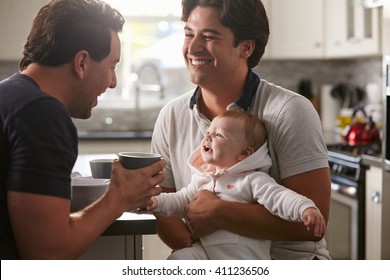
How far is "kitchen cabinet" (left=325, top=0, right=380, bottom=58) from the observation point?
2.87 meters

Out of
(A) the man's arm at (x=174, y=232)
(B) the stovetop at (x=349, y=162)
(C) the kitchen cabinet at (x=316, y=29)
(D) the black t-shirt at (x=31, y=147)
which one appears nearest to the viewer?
(D) the black t-shirt at (x=31, y=147)

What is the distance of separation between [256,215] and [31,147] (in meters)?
0.48

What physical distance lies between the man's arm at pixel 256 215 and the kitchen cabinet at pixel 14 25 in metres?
1.57

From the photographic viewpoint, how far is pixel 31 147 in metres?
0.97

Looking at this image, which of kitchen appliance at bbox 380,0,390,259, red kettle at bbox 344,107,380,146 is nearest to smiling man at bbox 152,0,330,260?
kitchen appliance at bbox 380,0,390,259

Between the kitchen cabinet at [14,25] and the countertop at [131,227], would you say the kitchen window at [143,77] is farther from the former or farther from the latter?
the countertop at [131,227]

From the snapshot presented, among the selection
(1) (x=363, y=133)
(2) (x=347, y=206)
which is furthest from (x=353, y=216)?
(1) (x=363, y=133)

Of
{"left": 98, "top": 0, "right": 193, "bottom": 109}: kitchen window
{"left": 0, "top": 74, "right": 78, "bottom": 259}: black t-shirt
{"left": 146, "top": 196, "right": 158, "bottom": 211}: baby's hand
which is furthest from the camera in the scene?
{"left": 98, "top": 0, "right": 193, "bottom": 109}: kitchen window

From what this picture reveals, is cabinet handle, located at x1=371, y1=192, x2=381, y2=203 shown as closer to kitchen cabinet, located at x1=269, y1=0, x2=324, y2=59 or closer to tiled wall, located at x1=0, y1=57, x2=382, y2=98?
kitchen cabinet, located at x1=269, y1=0, x2=324, y2=59

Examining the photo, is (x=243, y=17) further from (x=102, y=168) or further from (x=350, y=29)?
(x=350, y=29)

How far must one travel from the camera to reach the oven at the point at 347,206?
8.29ft

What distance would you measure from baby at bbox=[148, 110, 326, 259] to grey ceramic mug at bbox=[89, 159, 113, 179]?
99mm

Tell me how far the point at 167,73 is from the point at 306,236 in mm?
2409

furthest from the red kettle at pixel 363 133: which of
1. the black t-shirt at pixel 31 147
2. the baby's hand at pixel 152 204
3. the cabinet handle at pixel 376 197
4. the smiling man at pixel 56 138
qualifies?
the black t-shirt at pixel 31 147
